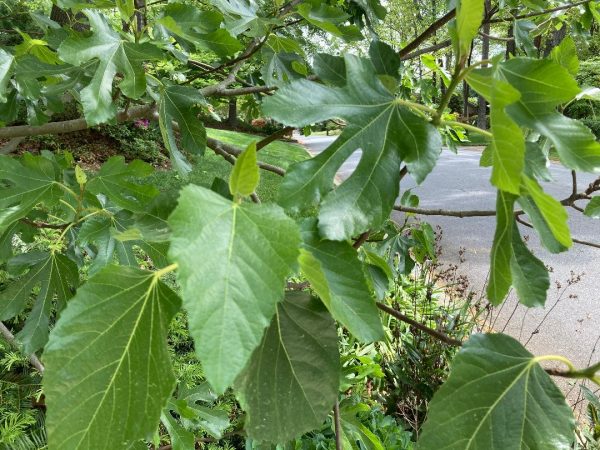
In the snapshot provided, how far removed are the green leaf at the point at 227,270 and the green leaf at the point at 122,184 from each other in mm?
837

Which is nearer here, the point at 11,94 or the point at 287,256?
the point at 287,256

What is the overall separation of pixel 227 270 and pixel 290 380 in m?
0.26

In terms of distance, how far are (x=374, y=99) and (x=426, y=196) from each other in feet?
29.1

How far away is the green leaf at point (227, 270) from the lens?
1.33 ft

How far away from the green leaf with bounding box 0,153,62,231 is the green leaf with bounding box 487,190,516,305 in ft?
3.79

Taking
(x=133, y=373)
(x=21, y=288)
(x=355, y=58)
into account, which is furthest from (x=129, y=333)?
(x=21, y=288)

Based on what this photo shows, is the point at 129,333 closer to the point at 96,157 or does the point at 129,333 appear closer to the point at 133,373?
the point at 133,373

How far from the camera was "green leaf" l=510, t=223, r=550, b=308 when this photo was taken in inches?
25.0

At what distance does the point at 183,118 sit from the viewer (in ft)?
4.03

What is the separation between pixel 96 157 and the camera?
8.79 meters

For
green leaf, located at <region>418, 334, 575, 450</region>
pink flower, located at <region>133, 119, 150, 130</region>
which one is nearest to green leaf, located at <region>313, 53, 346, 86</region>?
green leaf, located at <region>418, 334, 575, 450</region>

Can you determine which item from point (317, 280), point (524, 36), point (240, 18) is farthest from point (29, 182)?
point (524, 36)

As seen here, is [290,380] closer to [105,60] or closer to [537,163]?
[537,163]

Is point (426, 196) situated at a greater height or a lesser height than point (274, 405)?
lesser
